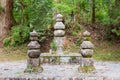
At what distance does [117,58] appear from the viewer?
1394 cm

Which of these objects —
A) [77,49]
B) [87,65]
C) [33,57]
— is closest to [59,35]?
[33,57]

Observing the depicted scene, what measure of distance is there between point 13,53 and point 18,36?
1.06 metres

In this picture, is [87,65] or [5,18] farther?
[5,18]

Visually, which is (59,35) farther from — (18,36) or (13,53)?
(18,36)

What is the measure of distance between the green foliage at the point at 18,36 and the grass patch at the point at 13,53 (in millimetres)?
310

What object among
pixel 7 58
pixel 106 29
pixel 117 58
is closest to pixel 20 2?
pixel 7 58

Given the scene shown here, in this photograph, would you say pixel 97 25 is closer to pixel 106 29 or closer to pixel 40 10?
pixel 106 29

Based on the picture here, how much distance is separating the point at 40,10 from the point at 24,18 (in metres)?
1.69

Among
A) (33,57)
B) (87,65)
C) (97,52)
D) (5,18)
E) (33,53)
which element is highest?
(5,18)

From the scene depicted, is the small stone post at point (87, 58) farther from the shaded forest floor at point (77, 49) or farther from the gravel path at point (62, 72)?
the shaded forest floor at point (77, 49)

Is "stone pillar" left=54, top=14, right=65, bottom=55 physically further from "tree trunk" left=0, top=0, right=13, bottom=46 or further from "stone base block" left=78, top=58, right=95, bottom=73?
"tree trunk" left=0, top=0, right=13, bottom=46

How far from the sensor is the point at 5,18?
16.0m

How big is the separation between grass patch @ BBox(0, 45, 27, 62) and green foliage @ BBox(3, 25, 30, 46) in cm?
31

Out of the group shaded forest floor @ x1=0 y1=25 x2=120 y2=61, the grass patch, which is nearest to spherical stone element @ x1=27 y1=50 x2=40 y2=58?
the grass patch
